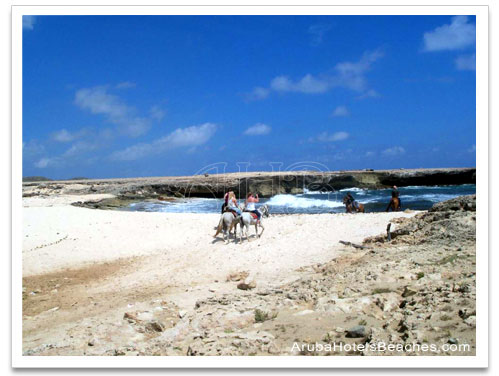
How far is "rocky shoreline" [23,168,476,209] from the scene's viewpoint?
113 feet

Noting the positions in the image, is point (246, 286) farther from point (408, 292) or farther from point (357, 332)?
point (357, 332)

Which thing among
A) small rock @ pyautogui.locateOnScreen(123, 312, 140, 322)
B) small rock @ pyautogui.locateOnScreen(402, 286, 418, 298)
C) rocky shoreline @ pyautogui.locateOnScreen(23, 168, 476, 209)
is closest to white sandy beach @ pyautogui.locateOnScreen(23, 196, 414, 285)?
small rock @ pyautogui.locateOnScreen(123, 312, 140, 322)

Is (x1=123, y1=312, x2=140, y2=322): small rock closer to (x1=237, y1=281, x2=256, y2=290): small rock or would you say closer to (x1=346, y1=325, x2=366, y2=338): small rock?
(x1=237, y1=281, x2=256, y2=290): small rock

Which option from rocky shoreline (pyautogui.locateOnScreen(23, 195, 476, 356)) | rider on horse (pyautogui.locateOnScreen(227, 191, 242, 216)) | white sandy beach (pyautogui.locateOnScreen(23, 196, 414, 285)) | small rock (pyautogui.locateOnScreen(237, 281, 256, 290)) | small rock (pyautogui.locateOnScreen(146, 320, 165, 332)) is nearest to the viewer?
rocky shoreline (pyautogui.locateOnScreen(23, 195, 476, 356))

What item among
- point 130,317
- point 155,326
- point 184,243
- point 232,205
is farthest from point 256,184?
point 155,326

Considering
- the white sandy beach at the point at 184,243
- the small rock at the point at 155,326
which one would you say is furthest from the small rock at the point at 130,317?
the white sandy beach at the point at 184,243

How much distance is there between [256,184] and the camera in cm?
3928

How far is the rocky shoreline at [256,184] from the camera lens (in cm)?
3441

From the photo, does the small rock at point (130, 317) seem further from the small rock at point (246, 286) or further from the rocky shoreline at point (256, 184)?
the rocky shoreline at point (256, 184)

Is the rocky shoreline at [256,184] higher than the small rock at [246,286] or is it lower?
higher
